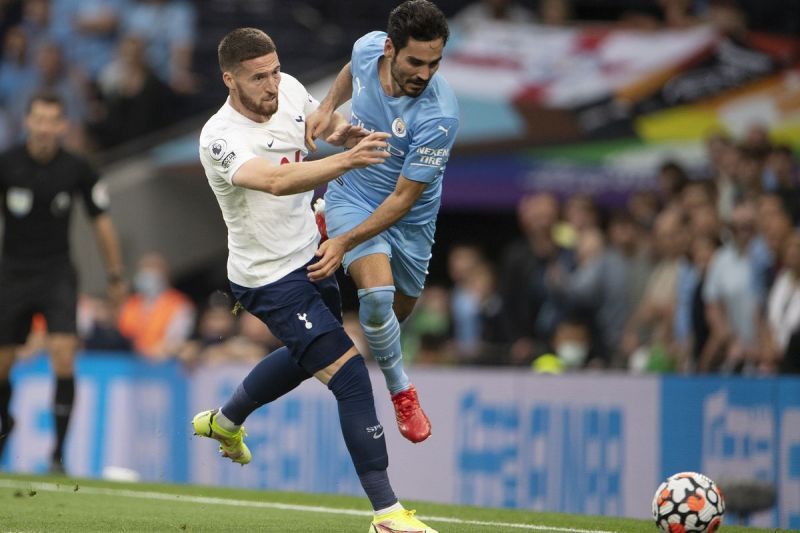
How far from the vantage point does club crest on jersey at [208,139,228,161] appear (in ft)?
23.8

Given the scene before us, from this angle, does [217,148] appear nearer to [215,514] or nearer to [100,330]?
[215,514]

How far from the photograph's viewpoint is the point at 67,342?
11.1m

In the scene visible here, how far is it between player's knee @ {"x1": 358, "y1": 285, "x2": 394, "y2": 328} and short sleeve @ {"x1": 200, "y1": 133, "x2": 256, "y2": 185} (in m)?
1.11

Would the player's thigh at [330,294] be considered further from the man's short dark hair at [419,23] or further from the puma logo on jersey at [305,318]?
the man's short dark hair at [419,23]

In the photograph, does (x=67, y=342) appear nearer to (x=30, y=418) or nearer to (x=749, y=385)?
(x=30, y=418)

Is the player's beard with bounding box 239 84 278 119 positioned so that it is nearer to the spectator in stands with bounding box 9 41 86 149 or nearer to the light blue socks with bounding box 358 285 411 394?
the light blue socks with bounding box 358 285 411 394

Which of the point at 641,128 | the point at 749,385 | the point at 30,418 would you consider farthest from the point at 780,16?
the point at 30,418

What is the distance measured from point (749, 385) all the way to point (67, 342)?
5.10 metres

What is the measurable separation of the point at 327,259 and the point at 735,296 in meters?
5.46

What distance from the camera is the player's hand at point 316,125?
778cm

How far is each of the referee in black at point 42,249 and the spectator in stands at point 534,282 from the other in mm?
3923

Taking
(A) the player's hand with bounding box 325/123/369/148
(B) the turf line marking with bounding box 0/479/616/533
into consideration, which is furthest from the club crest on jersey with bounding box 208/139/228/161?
(B) the turf line marking with bounding box 0/479/616/533

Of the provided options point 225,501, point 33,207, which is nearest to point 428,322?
point 33,207

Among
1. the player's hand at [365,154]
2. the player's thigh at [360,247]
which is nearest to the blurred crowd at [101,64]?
the player's thigh at [360,247]
